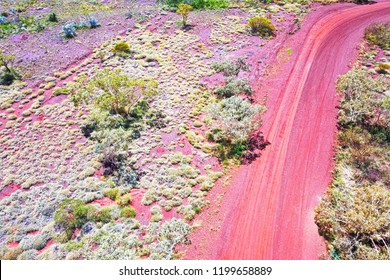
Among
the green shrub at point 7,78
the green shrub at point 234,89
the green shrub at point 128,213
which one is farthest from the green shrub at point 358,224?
the green shrub at point 7,78

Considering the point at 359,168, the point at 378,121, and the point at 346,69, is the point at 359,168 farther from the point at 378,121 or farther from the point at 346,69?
the point at 346,69

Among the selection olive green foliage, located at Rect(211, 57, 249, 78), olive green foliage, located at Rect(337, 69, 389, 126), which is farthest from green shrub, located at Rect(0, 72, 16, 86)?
olive green foliage, located at Rect(337, 69, 389, 126)

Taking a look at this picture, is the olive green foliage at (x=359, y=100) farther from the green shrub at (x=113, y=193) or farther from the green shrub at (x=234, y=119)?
the green shrub at (x=113, y=193)

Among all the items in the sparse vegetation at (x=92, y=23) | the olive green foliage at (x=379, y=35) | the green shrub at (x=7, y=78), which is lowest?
the green shrub at (x=7, y=78)

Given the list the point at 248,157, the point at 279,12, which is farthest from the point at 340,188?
the point at 279,12

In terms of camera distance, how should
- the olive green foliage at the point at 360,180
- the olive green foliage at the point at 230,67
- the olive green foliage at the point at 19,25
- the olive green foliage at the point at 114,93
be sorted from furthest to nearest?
the olive green foliage at the point at 19,25, the olive green foliage at the point at 230,67, the olive green foliage at the point at 114,93, the olive green foliage at the point at 360,180

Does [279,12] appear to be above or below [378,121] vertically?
above

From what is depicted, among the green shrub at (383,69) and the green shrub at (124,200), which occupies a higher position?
the green shrub at (383,69)
